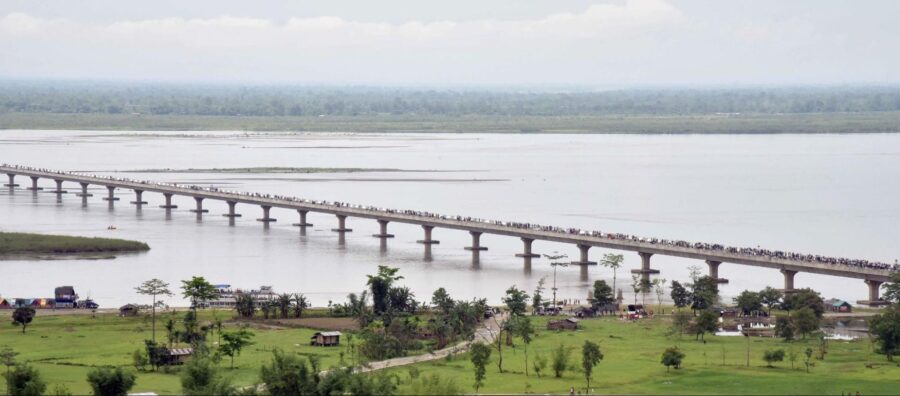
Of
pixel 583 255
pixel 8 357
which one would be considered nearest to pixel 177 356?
pixel 8 357

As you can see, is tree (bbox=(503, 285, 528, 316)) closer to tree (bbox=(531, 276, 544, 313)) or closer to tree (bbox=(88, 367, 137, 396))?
tree (bbox=(531, 276, 544, 313))

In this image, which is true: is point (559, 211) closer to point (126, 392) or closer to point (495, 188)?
point (495, 188)

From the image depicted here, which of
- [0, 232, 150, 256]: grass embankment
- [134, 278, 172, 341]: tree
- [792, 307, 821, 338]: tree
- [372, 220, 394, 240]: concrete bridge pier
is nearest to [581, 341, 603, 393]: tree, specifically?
[792, 307, 821, 338]: tree

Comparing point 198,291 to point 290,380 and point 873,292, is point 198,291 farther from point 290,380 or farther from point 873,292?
point 873,292

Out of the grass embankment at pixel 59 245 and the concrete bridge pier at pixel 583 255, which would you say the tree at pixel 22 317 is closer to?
the grass embankment at pixel 59 245

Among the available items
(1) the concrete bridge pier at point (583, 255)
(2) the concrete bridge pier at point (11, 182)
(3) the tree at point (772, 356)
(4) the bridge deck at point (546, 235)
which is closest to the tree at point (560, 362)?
(3) the tree at point (772, 356)

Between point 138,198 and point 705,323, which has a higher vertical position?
point 138,198
